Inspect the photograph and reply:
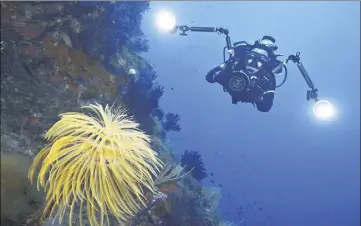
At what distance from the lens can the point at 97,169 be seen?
3.24m

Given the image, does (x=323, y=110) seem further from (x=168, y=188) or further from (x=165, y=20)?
(x=165, y=20)

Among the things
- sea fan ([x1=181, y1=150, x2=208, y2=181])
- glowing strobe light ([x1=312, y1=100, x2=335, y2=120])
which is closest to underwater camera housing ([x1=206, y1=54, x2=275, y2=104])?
glowing strobe light ([x1=312, y1=100, x2=335, y2=120])

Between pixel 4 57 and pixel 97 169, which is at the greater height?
pixel 4 57

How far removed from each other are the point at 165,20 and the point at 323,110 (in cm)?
399

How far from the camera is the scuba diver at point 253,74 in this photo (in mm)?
7316

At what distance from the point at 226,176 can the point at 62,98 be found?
80.6 meters

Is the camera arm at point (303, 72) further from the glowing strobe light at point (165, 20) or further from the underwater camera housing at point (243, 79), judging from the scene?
the glowing strobe light at point (165, 20)

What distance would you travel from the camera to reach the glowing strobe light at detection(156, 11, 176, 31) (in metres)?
7.25

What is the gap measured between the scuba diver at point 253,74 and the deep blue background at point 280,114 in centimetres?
3925

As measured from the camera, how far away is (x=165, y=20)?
23.9 ft

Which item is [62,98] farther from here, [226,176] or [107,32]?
[226,176]

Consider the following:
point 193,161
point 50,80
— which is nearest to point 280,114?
point 193,161

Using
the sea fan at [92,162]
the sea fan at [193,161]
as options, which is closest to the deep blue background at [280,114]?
the sea fan at [193,161]

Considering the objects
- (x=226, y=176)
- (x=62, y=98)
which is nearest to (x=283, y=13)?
(x=226, y=176)
